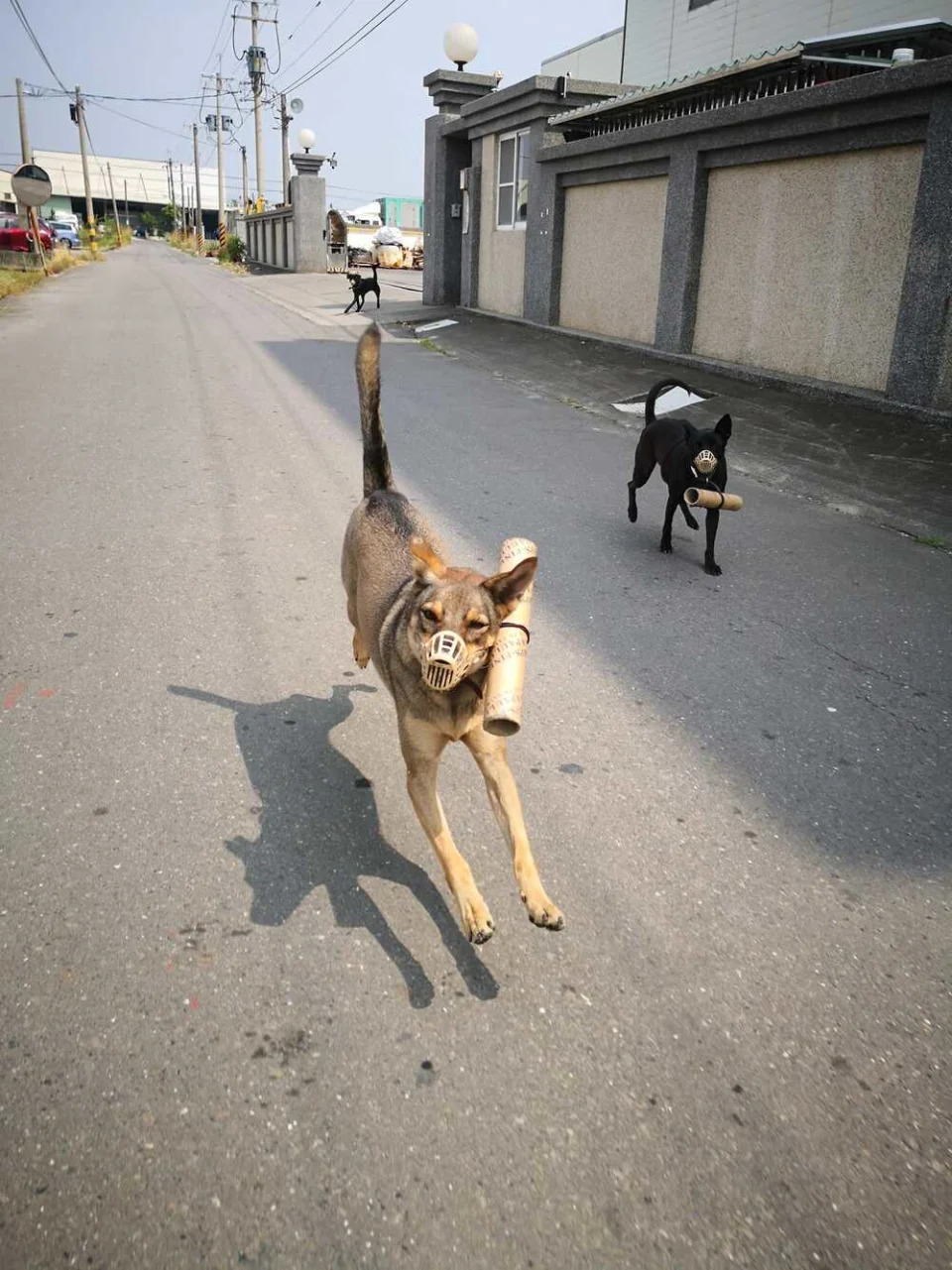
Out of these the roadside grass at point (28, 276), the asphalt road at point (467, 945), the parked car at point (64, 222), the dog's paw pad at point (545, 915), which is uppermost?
the parked car at point (64, 222)

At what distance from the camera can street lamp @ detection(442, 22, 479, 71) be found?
67.1 ft

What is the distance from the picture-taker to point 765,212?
1177 cm

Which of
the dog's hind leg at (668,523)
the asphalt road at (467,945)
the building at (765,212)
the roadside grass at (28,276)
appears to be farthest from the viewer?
the roadside grass at (28,276)

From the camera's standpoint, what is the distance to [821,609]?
210 inches

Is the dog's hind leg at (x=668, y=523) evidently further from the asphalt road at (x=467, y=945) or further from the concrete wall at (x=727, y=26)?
the concrete wall at (x=727, y=26)

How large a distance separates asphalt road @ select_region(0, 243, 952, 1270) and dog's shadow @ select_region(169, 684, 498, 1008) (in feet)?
0.05

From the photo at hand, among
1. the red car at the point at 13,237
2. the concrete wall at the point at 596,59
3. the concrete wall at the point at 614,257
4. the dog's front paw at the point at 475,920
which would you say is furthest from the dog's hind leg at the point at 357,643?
the red car at the point at 13,237

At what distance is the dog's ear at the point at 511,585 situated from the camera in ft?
8.39

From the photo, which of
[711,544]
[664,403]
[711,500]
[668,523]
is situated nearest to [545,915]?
[711,500]

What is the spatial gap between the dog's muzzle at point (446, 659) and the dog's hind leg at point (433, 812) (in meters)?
0.32

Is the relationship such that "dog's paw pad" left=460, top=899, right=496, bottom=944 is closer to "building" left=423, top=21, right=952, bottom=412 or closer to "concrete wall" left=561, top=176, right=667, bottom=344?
"building" left=423, top=21, right=952, bottom=412

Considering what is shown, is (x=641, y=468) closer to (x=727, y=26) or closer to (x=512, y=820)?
(x=512, y=820)

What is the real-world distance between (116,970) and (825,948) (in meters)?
2.03

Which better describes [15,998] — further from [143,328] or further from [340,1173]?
[143,328]
